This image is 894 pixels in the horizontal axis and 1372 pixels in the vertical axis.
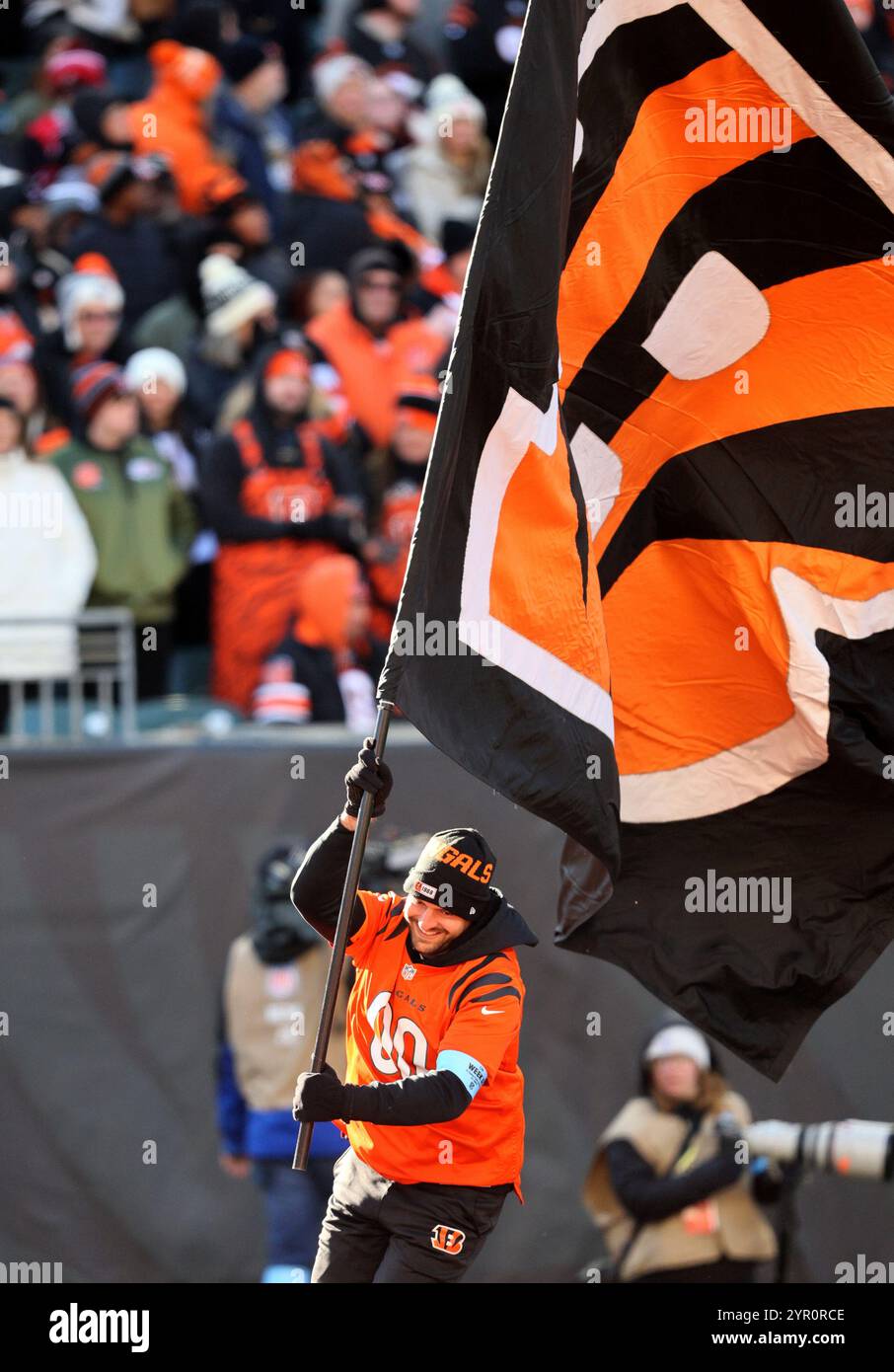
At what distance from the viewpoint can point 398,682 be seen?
506 centimetres

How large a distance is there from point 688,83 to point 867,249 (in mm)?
616

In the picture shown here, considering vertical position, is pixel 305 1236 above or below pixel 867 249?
below

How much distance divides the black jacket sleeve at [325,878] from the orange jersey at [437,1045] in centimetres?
17

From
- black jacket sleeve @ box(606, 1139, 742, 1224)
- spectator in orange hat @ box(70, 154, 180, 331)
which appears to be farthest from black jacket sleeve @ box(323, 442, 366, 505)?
black jacket sleeve @ box(606, 1139, 742, 1224)

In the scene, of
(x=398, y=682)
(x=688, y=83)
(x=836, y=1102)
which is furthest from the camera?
(x=836, y=1102)

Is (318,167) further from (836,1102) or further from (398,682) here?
(398,682)

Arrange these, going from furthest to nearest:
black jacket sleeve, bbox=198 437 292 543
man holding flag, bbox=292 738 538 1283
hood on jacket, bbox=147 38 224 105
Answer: hood on jacket, bbox=147 38 224 105
black jacket sleeve, bbox=198 437 292 543
man holding flag, bbox=292 738 538 1283

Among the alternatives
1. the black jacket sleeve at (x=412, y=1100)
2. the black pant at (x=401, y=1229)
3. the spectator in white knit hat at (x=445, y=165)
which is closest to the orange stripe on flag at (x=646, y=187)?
Answer: the black jacket sleeve at (x=412, y=1100)

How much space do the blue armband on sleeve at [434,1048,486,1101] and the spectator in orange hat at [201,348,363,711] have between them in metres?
3.36

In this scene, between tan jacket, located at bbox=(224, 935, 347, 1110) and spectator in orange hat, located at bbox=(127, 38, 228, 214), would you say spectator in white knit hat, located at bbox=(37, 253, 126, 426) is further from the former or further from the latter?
tan jacket, located at bbox=(224, 935, 347, 1110)

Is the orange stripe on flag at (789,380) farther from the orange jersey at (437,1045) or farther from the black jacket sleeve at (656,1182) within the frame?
the black jacket sleeve at (656,1182)

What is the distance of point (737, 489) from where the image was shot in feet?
19.3

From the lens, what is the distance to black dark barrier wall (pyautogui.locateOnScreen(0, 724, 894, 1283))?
8.59m

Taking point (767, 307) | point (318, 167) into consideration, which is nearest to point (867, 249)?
point (767, 307)
